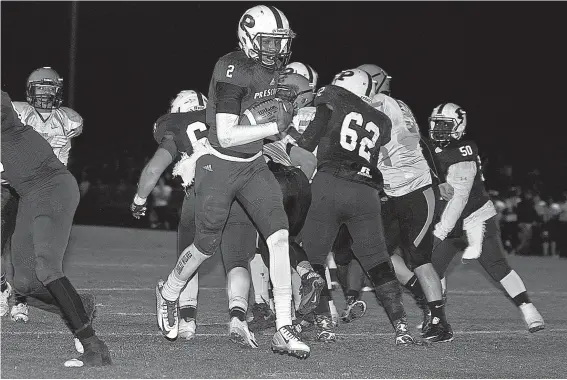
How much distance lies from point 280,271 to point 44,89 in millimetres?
2915

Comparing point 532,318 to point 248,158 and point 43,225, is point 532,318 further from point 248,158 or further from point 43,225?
point 43,225

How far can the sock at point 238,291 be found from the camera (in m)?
6.87

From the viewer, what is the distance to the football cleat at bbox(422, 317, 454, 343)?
7312mm

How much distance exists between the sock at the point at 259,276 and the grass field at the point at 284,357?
13.5 inches

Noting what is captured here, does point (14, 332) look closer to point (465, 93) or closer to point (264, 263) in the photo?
point (264, 263)

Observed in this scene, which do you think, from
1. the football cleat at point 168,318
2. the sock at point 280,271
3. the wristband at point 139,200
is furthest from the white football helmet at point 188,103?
the sock at point 280,271

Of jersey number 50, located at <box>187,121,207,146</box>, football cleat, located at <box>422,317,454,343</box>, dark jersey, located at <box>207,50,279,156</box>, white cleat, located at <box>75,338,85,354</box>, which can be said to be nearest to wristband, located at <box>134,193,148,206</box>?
jersey number 50, located at <box>187,121,207,146</box>

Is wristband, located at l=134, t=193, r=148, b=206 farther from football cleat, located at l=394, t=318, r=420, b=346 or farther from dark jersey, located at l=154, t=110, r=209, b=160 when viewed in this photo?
football cleat, located at l=394, t=318, r=420, b=346

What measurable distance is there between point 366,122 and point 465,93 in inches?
844

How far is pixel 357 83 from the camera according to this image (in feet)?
24.3

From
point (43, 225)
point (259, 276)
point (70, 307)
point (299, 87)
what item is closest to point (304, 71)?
point (299, 87)

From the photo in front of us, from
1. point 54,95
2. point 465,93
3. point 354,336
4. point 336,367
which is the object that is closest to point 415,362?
point 336,367

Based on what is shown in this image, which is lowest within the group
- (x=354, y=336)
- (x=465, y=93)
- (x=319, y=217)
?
(x=465, y=93)

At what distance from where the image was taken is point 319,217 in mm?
7234
